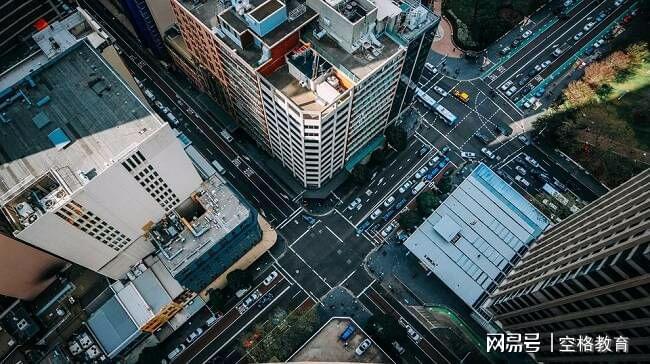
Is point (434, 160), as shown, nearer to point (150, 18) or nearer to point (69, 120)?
point (150, 18)

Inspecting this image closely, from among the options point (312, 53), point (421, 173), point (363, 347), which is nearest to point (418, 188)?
point (421, 173)

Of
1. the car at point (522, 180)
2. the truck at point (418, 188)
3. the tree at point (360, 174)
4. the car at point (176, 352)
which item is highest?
the tree at point (360, 174)

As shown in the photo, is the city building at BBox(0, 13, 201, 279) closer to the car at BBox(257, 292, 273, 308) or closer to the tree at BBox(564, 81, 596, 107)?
the car at BBox(257, 292, 273, 308)

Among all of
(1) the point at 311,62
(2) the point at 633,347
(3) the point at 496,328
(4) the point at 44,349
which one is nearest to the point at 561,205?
(3) the point at 496,328

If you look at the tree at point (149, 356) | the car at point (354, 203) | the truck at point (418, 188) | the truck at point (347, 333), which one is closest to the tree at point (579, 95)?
the truck at point (418, 188)

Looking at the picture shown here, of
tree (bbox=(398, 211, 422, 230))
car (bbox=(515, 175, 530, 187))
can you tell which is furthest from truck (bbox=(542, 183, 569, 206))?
tree (bbox=(398, 211, 422, 230))

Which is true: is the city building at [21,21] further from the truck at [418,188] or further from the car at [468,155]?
the car at [468,155]
